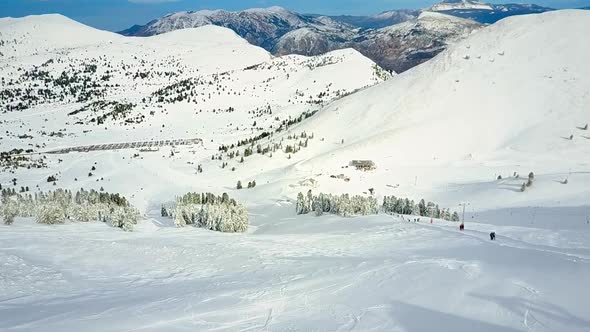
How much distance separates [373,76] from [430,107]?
90403mm

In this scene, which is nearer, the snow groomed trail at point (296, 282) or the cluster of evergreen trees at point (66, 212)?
the snow groomed trail at point (296, 282)

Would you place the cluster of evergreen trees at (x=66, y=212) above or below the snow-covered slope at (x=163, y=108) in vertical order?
below

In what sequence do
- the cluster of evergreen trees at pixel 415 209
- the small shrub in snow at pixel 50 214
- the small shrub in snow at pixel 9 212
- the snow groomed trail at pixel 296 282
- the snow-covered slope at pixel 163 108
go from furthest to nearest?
the snow-covered slope at pixel 163 108
the cluster of evergreen trees at pixel 415 209
the small shrub in snow at pixel 50 214
the small shrub in snow at pixel 9 212
the snow groomed trail at pixel 296 282

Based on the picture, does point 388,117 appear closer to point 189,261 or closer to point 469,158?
point 469,158

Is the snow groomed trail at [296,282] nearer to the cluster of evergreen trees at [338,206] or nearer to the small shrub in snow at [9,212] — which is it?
the small shrub in snow at [9,212]

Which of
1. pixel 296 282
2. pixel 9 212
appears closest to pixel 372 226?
pixel 296 282

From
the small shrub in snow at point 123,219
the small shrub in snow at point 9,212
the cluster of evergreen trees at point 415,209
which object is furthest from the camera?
the cluster of evergreen trees at point 415,209

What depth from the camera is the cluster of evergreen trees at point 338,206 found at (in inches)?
1560

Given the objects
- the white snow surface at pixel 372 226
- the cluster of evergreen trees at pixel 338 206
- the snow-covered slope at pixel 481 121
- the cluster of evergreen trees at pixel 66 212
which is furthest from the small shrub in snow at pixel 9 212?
the snow-covered slope at pixel 481 121

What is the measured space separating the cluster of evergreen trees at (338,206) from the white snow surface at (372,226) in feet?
5.36

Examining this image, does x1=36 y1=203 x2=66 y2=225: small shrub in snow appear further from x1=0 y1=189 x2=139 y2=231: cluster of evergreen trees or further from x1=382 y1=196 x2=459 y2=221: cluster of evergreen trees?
x1=382 y1=196 x2=459 y2=221: cluster of evergreen trees

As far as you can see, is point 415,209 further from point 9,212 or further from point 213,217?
point 9,212

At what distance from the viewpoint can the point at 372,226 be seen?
33125 mm

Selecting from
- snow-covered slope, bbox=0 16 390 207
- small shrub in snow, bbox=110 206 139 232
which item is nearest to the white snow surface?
snow-covered slope, bbox=0 16 390 207
